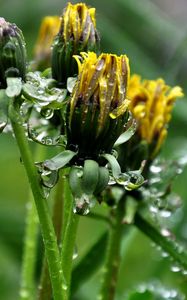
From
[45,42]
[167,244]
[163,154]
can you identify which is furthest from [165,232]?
[163,154]

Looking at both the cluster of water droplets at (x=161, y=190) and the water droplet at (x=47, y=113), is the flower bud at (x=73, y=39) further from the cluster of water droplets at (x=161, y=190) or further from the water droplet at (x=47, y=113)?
the cluster of water droplets at (x=161, y=190)

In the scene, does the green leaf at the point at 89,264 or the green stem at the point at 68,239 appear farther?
the green leaf at the point at 89,264

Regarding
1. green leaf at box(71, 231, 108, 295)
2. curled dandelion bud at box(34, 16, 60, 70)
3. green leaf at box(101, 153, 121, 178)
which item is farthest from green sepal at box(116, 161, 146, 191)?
curled dandelion bud at box(34, 16, 60, 70)

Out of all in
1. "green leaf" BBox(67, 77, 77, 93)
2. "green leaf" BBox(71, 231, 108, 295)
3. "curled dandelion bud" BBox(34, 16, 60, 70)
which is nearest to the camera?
"green leaf" BBox(67, 77, 77, 93)

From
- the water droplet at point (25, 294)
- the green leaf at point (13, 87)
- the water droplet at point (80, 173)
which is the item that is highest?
the green leaf at point (13, 87)

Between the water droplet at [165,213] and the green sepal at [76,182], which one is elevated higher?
the green sepal at [76,182]

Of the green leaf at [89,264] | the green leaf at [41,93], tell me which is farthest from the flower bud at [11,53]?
the green leaf at [89,264]

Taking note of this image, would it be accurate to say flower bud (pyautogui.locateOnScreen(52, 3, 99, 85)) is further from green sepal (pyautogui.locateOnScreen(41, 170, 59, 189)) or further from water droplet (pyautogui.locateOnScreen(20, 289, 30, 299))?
water droplet (pyautogui.locateOnScreen(20, 289, 30, 299))
